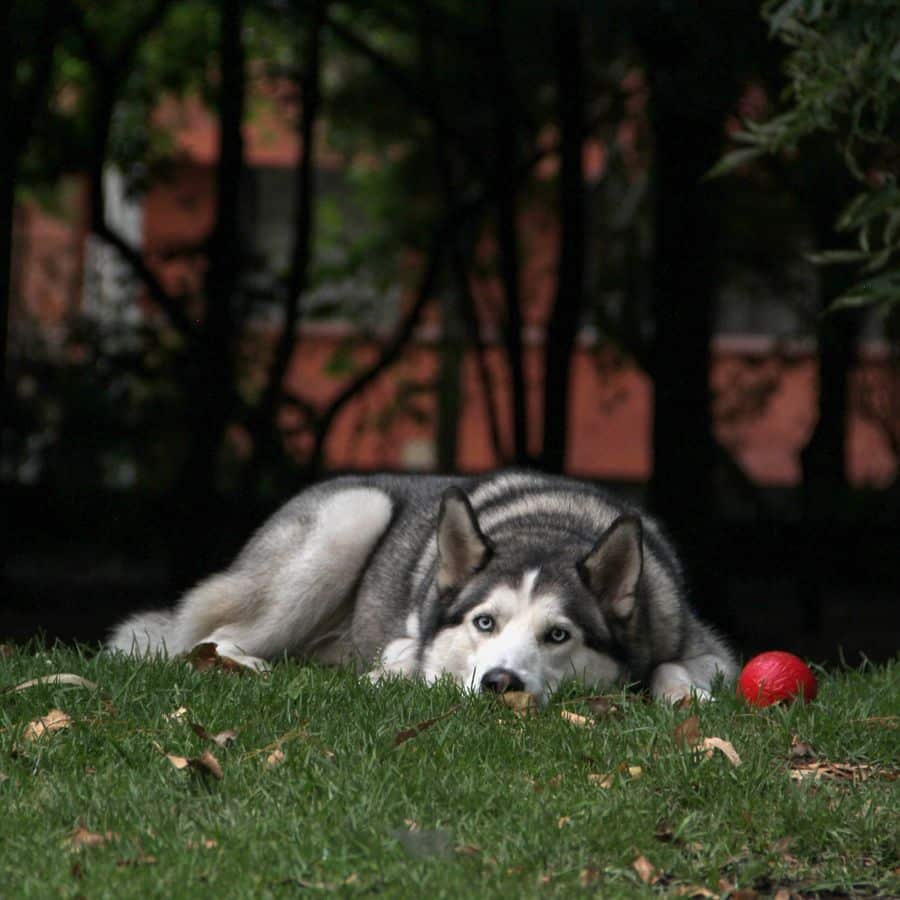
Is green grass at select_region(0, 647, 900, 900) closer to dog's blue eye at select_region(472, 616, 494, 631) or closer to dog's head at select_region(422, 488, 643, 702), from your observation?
dog's head at select_region(422, 488, 643, 702)

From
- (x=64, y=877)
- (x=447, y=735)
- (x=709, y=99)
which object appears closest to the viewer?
(x=64, y=877)

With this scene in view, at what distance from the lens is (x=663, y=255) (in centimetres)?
1162

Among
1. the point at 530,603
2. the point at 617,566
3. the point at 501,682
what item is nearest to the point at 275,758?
the point at 501,682

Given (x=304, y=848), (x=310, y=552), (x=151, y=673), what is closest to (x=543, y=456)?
(x=310, y=552)

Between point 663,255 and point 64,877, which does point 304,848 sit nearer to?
point 64,877

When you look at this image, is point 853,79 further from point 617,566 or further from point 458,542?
point 458,542

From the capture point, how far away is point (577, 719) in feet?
17.3

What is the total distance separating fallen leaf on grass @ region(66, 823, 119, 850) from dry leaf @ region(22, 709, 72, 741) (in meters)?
0.80

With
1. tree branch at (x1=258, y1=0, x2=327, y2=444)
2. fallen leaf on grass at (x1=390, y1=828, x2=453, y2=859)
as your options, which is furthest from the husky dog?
tree branch at (x1=258, y1=0, x2=327, y2=444)

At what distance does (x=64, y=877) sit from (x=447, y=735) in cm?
142

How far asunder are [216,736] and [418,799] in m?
0.76

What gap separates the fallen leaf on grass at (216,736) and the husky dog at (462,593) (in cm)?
99

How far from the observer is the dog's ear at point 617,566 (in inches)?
236

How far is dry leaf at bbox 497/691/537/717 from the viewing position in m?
5.31
